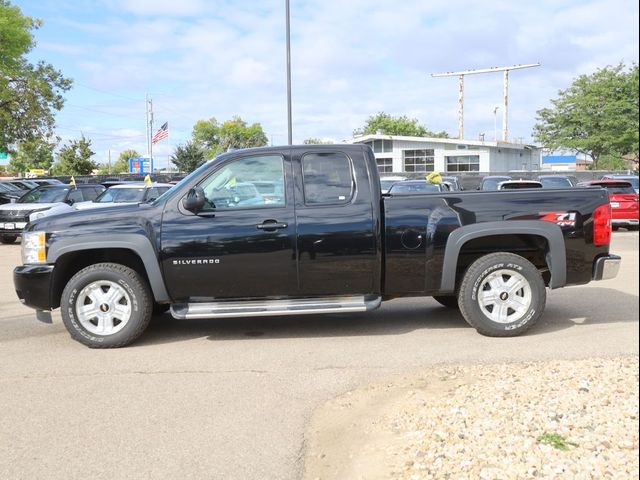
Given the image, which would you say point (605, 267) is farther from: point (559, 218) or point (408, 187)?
point (408, 187)

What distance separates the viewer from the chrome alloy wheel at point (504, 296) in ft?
20.7

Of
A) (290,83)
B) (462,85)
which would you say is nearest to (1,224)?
(290,83)

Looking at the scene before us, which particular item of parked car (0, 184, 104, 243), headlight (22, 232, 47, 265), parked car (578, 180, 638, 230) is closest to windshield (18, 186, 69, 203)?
parked car (0, 184, 104, 243)

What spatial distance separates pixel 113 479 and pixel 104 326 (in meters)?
2.90

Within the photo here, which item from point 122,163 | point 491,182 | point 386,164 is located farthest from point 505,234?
point 122,163

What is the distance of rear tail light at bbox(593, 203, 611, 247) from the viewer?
20.6 ft

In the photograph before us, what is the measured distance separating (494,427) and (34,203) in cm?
1675

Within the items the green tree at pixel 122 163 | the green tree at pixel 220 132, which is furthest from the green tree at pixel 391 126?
the green tree at pixel 122 163

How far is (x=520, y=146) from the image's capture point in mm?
56250

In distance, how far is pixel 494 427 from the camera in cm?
367

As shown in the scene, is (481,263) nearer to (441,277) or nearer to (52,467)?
(441,277)

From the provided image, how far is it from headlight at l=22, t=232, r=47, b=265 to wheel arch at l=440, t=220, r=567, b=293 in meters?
4.00

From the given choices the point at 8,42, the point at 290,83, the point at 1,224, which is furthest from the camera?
the point at 8,42

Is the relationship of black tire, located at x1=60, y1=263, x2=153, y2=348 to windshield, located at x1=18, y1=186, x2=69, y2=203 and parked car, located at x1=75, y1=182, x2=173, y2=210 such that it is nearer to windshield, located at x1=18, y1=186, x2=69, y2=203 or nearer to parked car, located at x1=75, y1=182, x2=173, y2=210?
parked car, located at x1=75, y1=182, x2=173, y2=210
